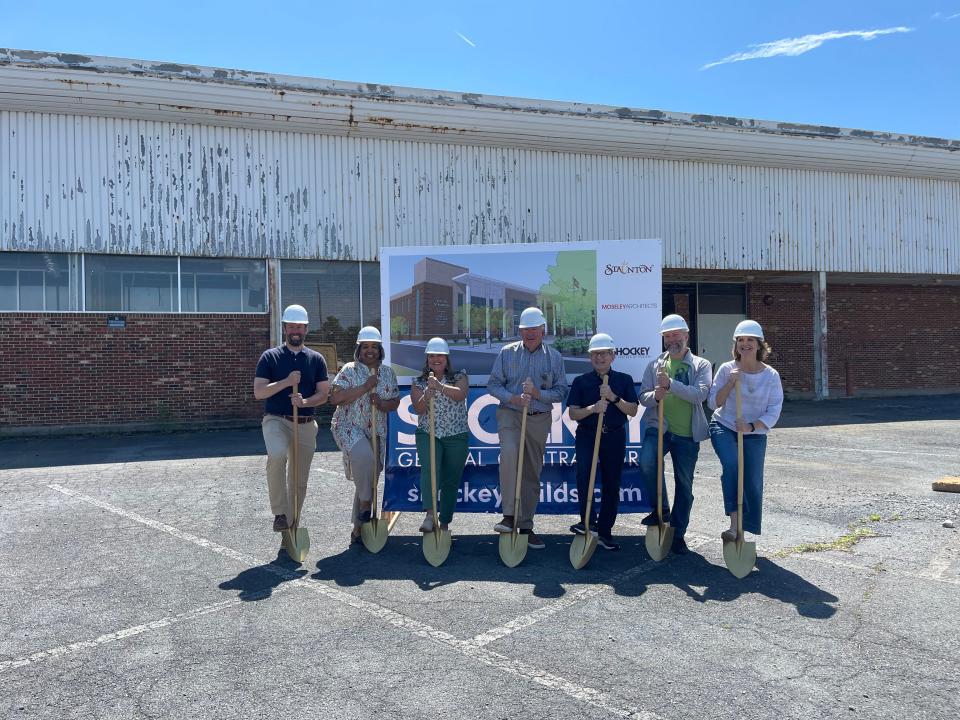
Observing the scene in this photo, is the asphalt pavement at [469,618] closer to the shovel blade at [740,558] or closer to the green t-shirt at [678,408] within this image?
the shovel blade at [740,558]

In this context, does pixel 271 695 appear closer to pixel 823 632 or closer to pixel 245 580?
pixel 245 580

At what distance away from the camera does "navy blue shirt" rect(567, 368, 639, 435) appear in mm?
5902

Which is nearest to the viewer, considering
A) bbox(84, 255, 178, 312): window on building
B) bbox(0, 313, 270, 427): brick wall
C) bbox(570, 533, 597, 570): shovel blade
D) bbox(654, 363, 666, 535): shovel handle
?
bbox(570, 533, 597, 570): shovel blade

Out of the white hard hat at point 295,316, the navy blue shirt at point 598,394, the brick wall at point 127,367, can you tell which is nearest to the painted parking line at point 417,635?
the white hard hat at point 295,316

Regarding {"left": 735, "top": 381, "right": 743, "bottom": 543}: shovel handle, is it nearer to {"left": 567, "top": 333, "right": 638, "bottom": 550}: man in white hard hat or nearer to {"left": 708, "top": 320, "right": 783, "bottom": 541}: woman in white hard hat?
{"left": 708, "top": 320, "right": 783, "bottom": 541}: woman in white hard hat

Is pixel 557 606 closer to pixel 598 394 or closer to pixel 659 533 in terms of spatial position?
pixel 659 533

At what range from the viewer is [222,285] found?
610 inches

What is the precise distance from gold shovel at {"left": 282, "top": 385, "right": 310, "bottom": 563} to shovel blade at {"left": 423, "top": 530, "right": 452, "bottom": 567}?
941mm

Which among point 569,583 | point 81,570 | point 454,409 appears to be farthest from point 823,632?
point 81,570

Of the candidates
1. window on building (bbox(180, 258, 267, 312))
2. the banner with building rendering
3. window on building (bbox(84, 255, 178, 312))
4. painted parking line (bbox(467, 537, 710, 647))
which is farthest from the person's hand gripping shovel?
window on building (bbox(84, 255, 178, 312))

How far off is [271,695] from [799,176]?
1966 cm

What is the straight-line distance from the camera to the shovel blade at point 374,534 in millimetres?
6000

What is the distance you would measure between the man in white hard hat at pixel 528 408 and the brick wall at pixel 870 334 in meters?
17.8

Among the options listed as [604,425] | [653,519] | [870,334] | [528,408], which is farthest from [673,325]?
[870,334]
